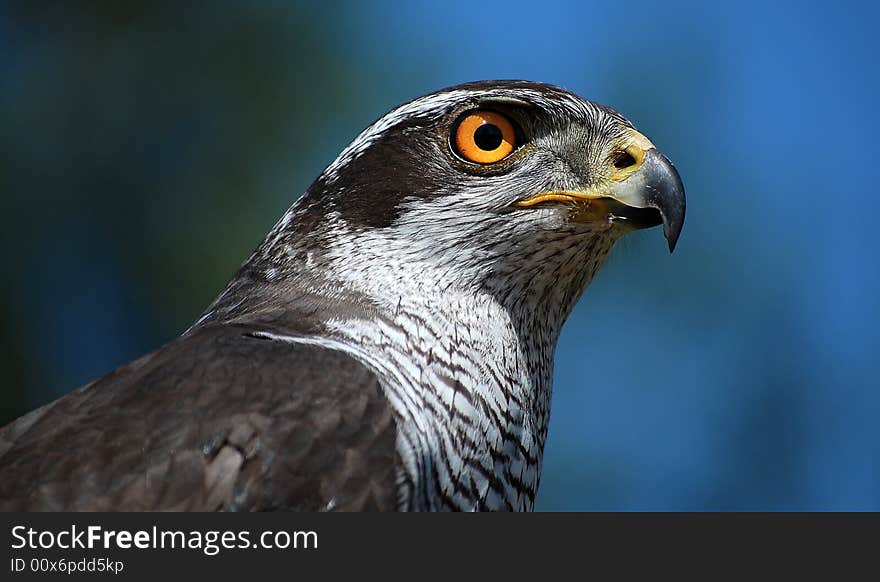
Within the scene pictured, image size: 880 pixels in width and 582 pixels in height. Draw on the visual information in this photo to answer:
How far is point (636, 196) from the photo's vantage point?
385 cm

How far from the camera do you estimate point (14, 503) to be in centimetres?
297

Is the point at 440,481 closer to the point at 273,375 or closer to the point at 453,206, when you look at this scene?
the point at 273,375

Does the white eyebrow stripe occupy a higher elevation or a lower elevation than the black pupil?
higher

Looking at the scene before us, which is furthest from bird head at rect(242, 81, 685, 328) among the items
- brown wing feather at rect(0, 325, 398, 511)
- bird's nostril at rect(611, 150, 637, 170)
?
brown wing feather at rect(0, 325, 398, 511)

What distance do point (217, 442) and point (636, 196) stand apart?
1611mm

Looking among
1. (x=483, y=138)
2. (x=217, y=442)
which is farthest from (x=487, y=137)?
(x=217, y=442)

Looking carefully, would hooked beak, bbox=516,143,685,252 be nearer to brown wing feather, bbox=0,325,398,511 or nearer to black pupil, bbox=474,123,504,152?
black pupil, bbox=474,123,504,152

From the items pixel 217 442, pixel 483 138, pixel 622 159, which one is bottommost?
pixel 217 442

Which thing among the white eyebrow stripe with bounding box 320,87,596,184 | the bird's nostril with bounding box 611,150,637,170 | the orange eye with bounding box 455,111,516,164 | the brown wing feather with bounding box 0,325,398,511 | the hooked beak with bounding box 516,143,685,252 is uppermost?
the white eyebrow stripe with bounding box 320,87,596,184

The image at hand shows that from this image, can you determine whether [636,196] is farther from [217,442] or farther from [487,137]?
[217,442]

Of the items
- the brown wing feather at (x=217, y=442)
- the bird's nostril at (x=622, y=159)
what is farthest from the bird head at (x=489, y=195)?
the brown wing feather at (x=217, y=442)

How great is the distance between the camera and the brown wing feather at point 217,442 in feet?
9.79

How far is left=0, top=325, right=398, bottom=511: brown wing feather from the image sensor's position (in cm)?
298

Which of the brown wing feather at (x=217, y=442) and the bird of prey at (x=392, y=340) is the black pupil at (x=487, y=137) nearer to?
the bird of prey at (x=392, y=340)
